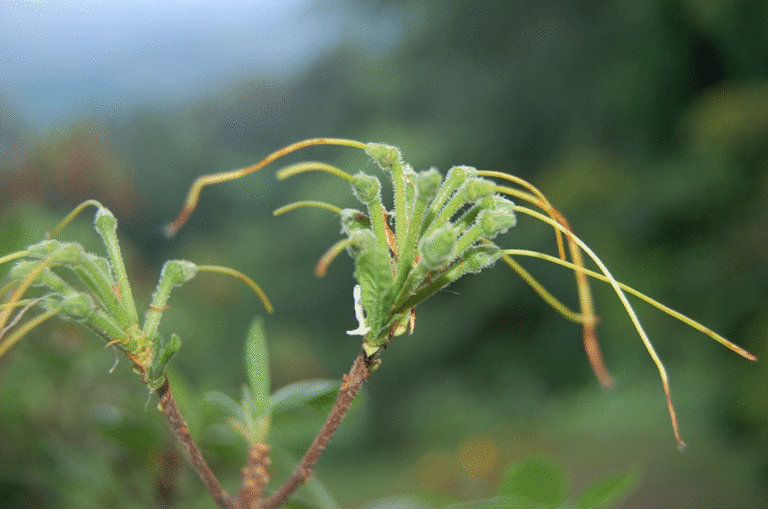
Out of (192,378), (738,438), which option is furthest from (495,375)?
(192,378)

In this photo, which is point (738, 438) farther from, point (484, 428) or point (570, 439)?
point (484, 428)

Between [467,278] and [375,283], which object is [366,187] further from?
[467,278]

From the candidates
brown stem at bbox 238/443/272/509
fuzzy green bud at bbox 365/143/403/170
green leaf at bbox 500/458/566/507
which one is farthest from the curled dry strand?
green leaf at bbox 500/458/566/507

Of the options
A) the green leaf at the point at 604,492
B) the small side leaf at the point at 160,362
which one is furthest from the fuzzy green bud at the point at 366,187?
the green leaf at the point at 604,492

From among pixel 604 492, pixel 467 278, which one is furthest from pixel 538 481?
pixel 467 278

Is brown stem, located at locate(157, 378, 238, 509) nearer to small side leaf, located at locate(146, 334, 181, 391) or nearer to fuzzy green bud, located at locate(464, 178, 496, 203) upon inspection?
small side leaf, located at locate(146, 334, 181, 391)

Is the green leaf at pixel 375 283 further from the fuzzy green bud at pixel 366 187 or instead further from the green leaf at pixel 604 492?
the green leaf at pixel 604 492
